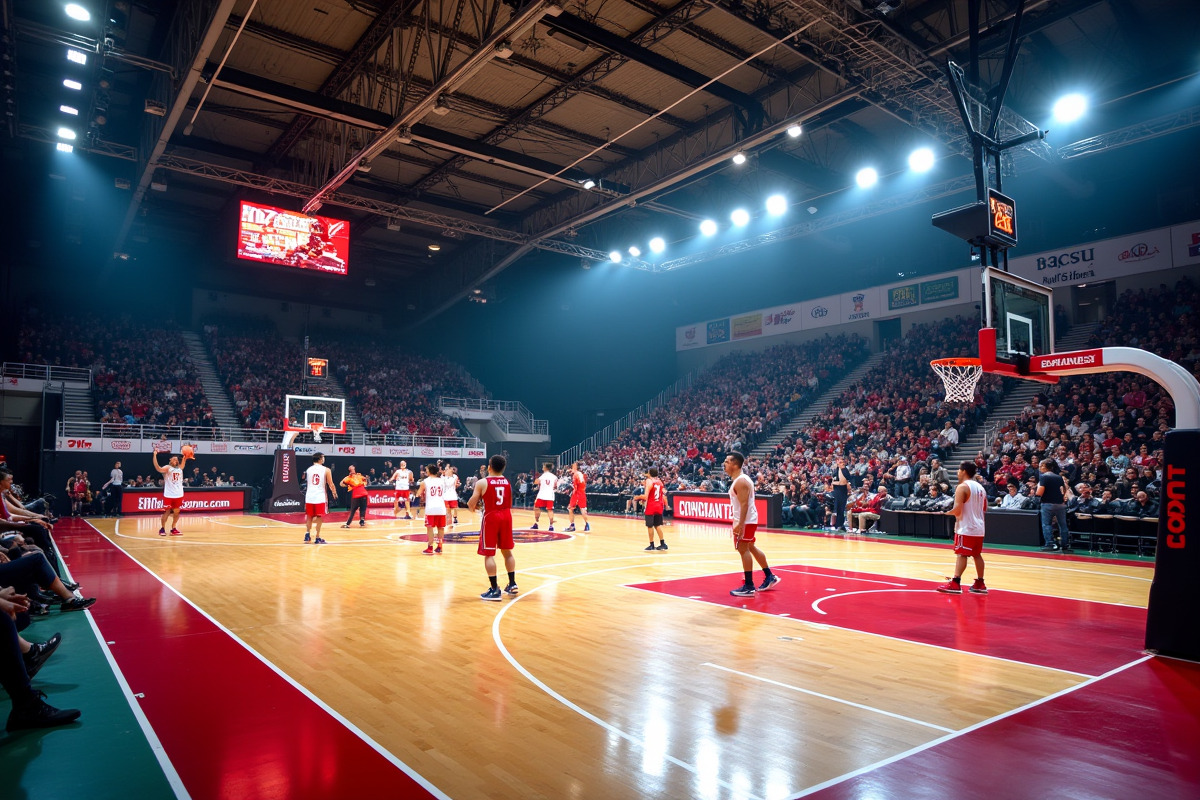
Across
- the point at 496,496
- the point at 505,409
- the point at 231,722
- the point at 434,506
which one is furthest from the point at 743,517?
the point at 505,409

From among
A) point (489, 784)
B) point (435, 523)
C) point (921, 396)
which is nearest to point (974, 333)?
point (921, 396)

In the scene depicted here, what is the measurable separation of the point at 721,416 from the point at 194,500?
62.3 feet

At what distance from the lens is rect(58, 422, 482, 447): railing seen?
73.3 feet

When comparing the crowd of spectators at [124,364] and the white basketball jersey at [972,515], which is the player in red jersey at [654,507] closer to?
the white basketball jersey at [972,515]

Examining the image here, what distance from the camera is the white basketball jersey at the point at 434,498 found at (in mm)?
12930

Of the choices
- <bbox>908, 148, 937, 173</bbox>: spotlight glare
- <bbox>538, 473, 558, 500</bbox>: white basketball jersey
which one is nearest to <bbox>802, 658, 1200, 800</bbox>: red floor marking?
<bbox>538, 473, 558, 500</bbox>: white basketball jersey

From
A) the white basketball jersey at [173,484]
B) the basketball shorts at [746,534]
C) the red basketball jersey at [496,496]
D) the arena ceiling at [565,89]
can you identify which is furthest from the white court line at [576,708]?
the white basketball jersey at [173,484]

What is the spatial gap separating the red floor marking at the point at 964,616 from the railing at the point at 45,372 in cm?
2398

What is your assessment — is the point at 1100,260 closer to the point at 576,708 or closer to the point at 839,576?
the point at 839,576

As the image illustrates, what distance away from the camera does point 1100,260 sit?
70.9 ft

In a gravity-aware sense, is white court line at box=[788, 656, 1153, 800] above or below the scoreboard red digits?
below

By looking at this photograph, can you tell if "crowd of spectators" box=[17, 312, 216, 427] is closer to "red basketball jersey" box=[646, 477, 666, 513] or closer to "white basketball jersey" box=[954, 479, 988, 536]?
"red basketball jersey" box=[646, 477, 666, 513]

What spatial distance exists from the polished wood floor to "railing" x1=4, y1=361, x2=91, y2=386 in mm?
17050

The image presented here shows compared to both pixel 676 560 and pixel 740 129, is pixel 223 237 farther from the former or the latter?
pixel 676 560
